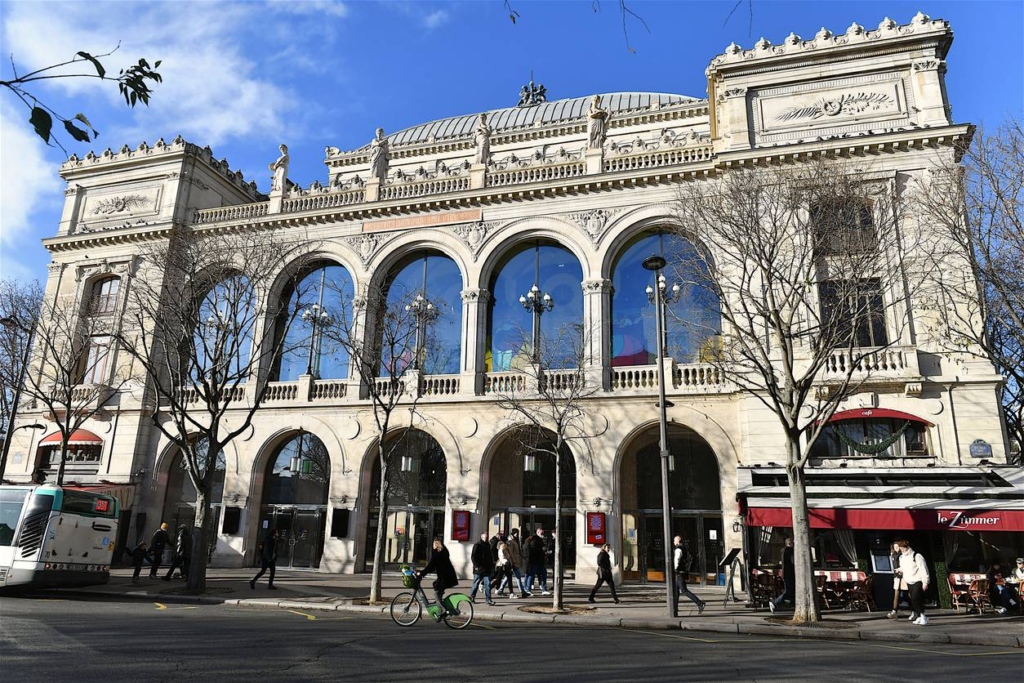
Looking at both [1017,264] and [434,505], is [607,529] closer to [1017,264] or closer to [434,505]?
[434,505]

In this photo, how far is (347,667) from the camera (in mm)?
8336

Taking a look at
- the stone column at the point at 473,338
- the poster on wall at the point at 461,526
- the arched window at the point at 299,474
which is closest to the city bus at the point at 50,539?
the arched window at the point at 299,474

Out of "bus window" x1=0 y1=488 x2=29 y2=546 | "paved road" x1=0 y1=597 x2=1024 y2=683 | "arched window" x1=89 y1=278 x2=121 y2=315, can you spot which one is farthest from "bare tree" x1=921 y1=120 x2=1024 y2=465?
"arched window" x1=89 y1=278 x2=121 y2=315

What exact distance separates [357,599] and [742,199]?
13.8 meters

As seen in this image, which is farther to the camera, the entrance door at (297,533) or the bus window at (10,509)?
the entrance door at (297,533)

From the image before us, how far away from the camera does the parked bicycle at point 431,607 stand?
12.4 metres

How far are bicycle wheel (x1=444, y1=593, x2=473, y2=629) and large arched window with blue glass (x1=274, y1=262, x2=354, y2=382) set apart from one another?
14.7 m

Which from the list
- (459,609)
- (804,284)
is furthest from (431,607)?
(804,284)

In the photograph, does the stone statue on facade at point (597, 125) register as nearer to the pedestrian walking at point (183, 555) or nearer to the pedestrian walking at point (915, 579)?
the pedestrian walking at point (915, 579)

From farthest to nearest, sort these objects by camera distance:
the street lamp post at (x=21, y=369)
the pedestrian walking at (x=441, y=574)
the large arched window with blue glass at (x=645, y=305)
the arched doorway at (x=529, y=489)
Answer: the street lamp post at (x=21, y=369), the arched doorway at (x=529, y=489), the large arched window with blue glass at (x=645, y=305), the pedestrian walking at (x=441, y=574)

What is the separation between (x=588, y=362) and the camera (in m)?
23.1

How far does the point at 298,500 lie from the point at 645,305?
15166 mm

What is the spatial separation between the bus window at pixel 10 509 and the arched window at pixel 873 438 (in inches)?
828

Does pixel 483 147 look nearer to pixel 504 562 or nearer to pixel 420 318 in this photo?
pixel 420 318
